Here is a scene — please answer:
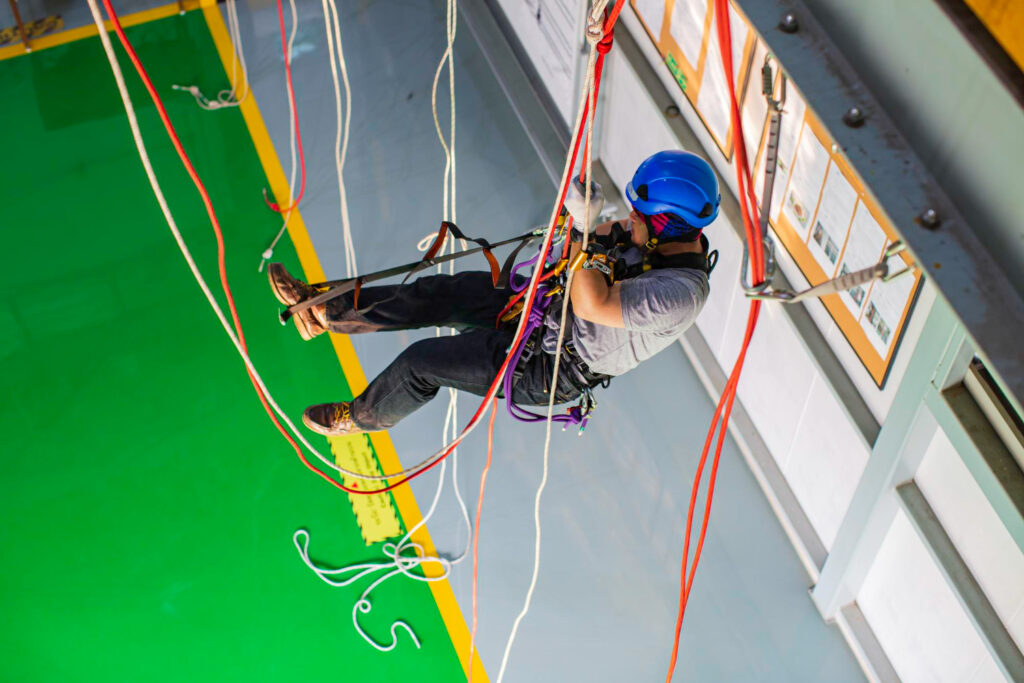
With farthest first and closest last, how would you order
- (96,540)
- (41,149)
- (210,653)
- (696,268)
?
1. (41,149)
2. (96,540)
3. (210,653)
4. (696,268)

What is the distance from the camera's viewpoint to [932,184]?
1.87 metres

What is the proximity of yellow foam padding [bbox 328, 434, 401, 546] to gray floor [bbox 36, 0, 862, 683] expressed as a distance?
7.1 inches

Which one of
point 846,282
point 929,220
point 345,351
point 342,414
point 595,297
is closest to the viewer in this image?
point 929,220

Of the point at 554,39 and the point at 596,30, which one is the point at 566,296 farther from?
the point at 554,39

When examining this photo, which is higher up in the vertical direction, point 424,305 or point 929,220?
point 424,305

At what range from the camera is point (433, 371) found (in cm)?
395

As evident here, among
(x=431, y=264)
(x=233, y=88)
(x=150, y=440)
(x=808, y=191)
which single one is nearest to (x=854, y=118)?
(x=431, y=264)

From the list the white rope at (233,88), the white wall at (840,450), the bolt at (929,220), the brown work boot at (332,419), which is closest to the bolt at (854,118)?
the bolt at (929,220)

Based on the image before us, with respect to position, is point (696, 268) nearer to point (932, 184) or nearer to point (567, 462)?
point (932, 184)

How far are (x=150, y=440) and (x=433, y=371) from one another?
2263 millimetres

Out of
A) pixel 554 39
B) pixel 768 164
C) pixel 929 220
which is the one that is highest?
pixel 554 39

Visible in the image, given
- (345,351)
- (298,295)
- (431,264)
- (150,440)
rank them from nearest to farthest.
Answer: (431,264), (298,295), (150,440), (345,351)

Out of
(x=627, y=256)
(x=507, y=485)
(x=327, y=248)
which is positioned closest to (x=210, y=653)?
(x=507, y=485)

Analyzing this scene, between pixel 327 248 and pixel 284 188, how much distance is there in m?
0.59
